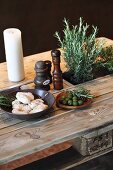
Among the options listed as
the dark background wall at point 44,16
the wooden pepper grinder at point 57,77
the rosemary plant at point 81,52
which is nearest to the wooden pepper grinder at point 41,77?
the wooden pepper grinder at point 57,77

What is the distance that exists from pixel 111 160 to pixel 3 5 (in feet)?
5.48

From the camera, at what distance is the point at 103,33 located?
342 centimetres

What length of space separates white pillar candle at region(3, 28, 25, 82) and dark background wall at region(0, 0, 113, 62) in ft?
4.12

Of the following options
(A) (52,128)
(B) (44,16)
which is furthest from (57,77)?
(B) (44,16)

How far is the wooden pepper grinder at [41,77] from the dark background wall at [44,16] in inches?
56.9

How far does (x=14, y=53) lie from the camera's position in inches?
66.9

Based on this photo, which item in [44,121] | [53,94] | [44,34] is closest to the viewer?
[44,121]

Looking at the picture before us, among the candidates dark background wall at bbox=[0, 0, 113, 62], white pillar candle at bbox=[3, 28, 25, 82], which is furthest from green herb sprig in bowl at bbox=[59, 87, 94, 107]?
dark background wall at bbox=[0, 0, 113, 62]

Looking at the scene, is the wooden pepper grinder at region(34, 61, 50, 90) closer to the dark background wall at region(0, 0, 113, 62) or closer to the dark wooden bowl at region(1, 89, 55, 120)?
the dark wooden bowl at region(1, 89, 55, 120)

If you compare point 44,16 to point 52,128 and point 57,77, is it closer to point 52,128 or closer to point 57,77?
point 57,77

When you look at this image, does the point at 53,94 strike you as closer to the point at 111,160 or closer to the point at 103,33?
the point at 111,160

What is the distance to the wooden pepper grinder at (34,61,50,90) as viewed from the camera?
156cm

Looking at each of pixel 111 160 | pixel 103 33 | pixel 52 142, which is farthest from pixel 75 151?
pixel 103 33

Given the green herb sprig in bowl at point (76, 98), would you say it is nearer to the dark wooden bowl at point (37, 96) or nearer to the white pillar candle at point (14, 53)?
the dark wooden bowl at point (37, 96)
